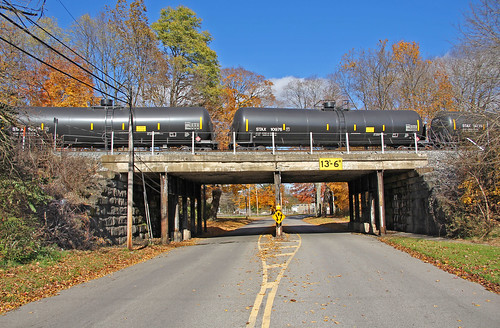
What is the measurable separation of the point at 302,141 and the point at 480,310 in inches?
633

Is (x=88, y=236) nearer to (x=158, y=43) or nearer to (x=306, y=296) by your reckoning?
(x=306, y=296)

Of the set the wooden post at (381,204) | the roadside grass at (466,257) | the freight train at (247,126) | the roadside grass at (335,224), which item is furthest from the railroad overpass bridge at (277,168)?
the roadside grass at (335,224)

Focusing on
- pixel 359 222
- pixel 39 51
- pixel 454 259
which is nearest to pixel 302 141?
pixel 359 222

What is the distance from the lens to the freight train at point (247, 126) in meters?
20.3

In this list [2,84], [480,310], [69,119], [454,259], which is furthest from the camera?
[69,119]

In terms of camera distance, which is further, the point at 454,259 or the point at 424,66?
the point at 424,66

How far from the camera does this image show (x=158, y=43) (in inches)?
1238

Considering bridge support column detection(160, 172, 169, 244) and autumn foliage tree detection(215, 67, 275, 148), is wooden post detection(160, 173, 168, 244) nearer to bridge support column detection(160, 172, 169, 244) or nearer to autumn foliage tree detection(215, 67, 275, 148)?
bridge support column detection(160, 172, 169, 244)

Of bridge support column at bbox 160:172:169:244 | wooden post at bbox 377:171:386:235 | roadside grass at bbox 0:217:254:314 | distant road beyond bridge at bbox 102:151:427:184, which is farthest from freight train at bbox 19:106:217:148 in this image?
wooden post at bbox 377:171:386:235

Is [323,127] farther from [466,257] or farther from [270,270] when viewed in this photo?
[270,270]

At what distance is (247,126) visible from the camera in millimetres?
20859

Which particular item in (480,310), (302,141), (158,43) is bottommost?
(480,310)

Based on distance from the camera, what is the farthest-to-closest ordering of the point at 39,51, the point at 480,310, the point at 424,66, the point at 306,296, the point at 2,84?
the point at 424,66 → the point at 39,51 → the point at 2,84 → the point at 306,296 → the point at 480,310

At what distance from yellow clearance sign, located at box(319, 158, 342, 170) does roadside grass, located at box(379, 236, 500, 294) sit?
516cm
